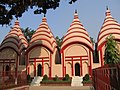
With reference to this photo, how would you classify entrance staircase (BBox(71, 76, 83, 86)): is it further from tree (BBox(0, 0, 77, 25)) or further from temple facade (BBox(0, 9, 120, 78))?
tree (BBox(0, 0, 77, 25))

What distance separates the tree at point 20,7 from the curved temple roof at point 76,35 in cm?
1511

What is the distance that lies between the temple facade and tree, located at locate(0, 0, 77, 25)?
1361 centimetres

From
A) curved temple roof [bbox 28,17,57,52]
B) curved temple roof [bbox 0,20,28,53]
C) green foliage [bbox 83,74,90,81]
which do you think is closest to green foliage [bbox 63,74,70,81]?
green foliage [bbox 83,74,90,81]

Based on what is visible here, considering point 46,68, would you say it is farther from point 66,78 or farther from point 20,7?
point 20,7

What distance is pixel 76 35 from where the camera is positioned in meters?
27.5

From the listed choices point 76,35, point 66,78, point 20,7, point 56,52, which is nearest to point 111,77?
point 20,7

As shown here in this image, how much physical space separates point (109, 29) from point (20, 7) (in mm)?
17760

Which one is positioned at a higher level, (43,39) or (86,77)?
(43,39)

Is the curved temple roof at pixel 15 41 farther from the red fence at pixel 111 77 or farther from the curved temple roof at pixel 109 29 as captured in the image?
the red fence at pixel 111 77

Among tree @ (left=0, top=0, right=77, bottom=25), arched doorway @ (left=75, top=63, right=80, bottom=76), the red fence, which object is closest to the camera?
the red fence

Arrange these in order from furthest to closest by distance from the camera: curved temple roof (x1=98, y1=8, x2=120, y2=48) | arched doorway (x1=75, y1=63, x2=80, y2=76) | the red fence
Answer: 1. arched doorway (x1=75, y1=63, x2=80, y2=76)
2. curved temple roof (x1=98, y1=8, x2=120, y2=48)
3. the red fence

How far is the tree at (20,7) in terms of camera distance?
1155 cm

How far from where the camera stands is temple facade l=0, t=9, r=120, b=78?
2636 centimetres

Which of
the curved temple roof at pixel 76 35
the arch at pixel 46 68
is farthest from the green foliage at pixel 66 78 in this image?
the curved temple roof at pixel 76 35
